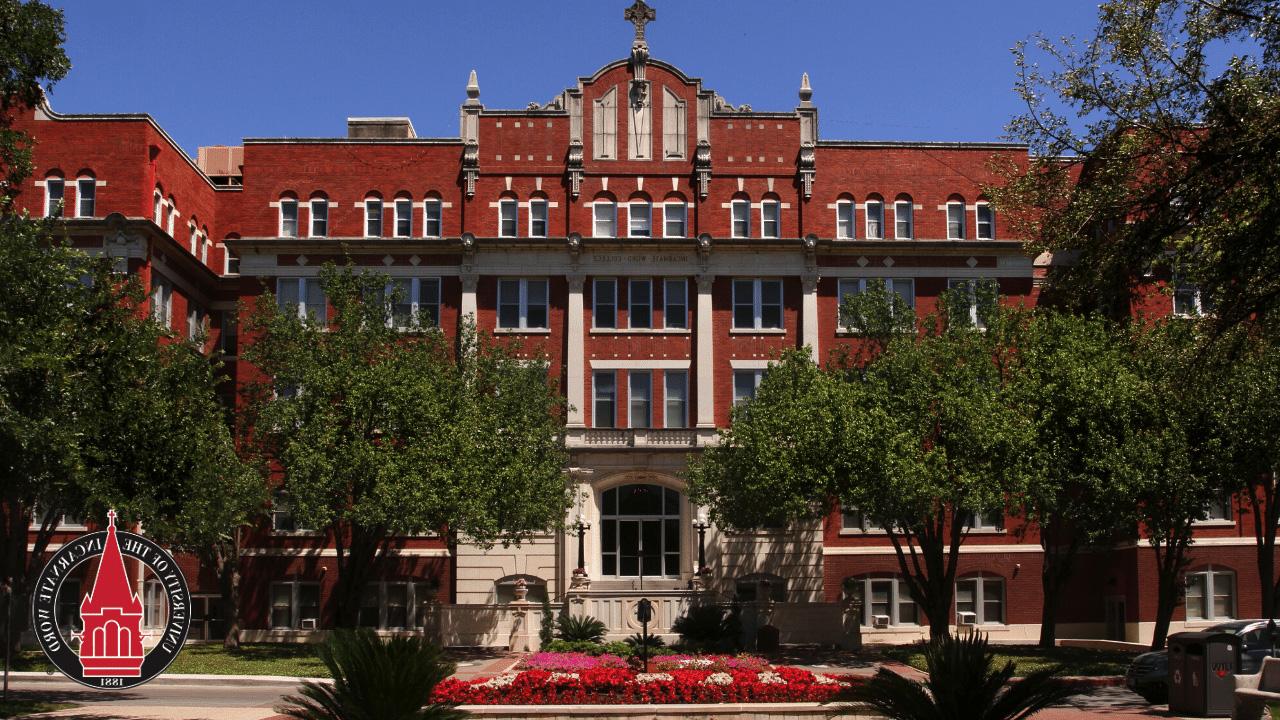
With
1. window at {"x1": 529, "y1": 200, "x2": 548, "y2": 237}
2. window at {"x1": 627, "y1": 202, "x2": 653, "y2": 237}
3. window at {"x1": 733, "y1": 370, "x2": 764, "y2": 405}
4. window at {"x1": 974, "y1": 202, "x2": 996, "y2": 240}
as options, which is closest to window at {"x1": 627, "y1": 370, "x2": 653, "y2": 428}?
window at {"x1": 733, "y1": 370, "x2": 764, "y2": 405}

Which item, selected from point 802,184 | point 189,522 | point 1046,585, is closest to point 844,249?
point 802,184

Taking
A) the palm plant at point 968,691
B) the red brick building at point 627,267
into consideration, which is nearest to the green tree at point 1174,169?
the palm plant at point 968,691

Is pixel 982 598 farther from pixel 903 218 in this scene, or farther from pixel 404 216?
pixel 404 216

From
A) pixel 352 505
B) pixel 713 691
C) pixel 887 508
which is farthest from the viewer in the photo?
pixel 352 505

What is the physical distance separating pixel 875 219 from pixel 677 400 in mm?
10482

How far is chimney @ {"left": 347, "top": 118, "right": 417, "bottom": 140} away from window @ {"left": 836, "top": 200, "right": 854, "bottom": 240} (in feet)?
59.5

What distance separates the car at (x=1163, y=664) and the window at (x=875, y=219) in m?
23.6

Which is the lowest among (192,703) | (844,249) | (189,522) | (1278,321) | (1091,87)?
(192,703)

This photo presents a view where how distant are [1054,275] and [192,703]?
18726 millimetres

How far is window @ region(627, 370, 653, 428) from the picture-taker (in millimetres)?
51781

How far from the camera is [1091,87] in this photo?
1961 centimetres

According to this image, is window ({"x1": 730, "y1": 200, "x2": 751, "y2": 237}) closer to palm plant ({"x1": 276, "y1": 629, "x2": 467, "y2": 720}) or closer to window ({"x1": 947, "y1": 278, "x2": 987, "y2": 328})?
window ({"x1": 947, "y1": 278, "x2": 987, "y2": 328})

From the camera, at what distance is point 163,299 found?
50.6 metres

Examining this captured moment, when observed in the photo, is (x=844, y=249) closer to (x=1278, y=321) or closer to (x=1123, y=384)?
(x=1123, y=384)
